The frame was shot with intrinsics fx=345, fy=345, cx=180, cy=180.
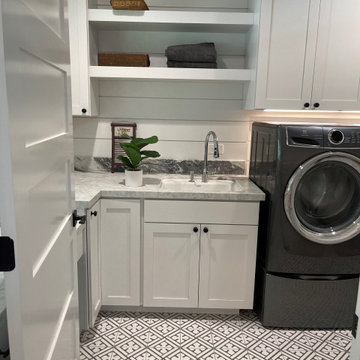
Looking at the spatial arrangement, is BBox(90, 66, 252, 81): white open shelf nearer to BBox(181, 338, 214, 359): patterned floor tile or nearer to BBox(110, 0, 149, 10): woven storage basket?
BBox(110, 0, 149, 10): woven storage basket

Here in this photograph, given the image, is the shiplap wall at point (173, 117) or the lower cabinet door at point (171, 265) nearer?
the lower cabinet door at point (171, 265)

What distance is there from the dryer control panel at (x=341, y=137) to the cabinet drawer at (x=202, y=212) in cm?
57

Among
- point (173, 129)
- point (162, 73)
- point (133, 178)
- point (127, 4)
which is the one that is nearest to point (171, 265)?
point (133, 178)

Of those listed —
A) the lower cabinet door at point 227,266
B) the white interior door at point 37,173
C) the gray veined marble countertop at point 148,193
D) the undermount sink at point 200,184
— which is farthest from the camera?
the undermount sink at point 200,184

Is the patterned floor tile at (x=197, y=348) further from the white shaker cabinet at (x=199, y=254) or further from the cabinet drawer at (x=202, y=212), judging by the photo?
the cabinet drawer at (x=202, y=212)

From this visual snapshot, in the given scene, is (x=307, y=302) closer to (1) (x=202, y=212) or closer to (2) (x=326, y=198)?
(2) (x=326, y=198)

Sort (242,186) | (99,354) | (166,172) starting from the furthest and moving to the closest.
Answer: (166,172) < (242,186) < (99,354)

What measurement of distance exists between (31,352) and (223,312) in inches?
70.5

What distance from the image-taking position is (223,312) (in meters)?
2.45

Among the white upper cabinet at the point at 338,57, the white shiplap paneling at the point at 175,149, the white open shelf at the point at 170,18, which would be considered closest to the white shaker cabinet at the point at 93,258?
the white shiplap paneling at the point at 175,149

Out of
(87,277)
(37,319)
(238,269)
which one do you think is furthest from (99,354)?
(37,319)

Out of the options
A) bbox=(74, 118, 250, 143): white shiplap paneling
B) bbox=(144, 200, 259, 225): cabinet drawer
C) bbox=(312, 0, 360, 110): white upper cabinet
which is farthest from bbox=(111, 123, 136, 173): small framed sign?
bbox=(312, 0, 360, 110): white upper cabinet

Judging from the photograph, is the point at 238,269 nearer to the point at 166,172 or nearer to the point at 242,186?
the point at 242,186

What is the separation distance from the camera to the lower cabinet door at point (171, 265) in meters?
2.26
